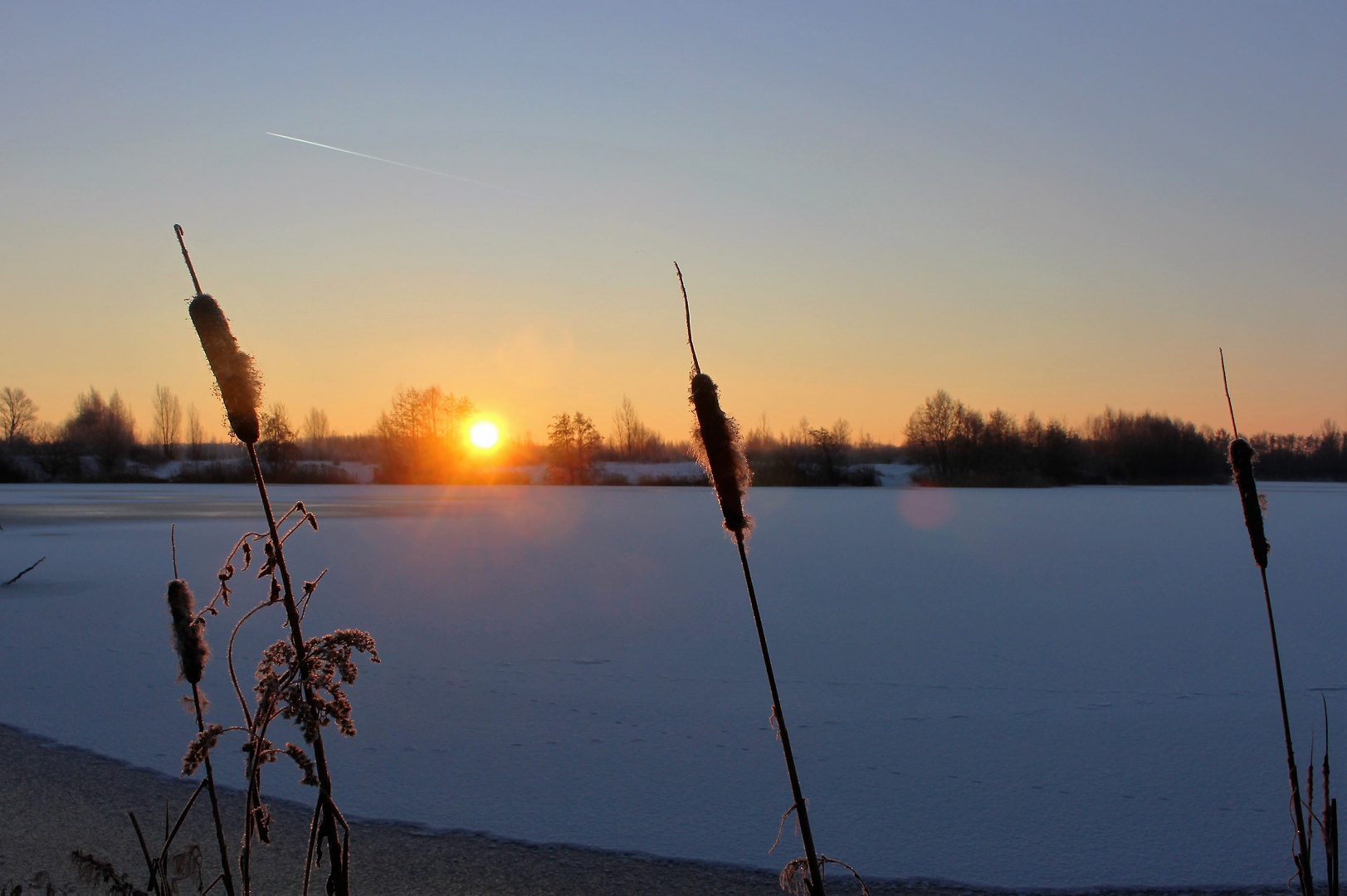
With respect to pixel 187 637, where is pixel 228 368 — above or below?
above

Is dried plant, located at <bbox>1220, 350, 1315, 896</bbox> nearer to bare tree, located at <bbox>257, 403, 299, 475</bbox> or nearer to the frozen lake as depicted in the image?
the frozen lake

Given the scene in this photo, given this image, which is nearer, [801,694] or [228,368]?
[228,368]

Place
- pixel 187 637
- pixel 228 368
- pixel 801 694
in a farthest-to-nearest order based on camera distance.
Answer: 1. pixel 801 694
2. pixel 187 637
3. pixel 228 368

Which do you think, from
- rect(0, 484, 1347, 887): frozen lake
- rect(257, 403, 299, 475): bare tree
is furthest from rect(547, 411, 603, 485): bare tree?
rect(0, 484, 1347, 887): frozen lake

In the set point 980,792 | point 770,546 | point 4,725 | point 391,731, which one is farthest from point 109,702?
point 770,546

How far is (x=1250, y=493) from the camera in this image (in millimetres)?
1438

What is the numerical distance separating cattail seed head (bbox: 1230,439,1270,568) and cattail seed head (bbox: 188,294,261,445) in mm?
1410

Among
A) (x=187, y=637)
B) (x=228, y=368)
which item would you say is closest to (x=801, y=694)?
(x=187, y=637)

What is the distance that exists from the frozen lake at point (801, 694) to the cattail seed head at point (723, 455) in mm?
2648

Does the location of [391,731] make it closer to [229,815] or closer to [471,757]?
[471,757]

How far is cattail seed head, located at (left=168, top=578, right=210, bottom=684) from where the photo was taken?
1.36 meters

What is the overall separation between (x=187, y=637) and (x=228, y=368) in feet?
1.87

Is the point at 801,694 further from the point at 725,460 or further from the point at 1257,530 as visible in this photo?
the point at 725,460

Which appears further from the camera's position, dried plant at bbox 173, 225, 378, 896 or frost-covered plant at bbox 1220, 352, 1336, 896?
frost-covered plant at bbox 1220, 352, 1336, 896
